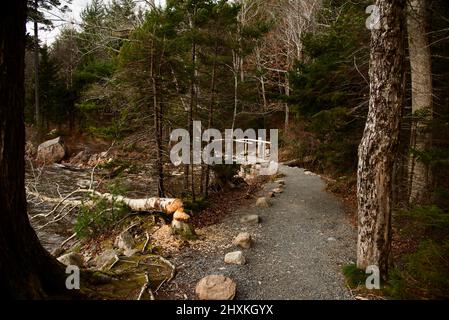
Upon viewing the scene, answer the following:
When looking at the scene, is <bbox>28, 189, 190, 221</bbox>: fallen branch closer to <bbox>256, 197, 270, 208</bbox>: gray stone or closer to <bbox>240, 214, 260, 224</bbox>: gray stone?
<bbox>240, 214, 260, 224</bbox>: gray stone

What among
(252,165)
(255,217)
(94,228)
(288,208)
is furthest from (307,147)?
(94,228)

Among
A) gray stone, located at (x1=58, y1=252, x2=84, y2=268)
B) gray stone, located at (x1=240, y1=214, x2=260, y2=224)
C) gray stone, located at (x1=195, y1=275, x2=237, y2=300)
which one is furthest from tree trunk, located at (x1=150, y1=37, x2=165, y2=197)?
gray stone, located at (x1=195, y1=275, x2=237, y2=300)

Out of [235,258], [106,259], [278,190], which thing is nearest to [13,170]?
[106,259]

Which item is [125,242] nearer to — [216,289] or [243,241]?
[243,241]

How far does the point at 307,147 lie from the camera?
54.9ft

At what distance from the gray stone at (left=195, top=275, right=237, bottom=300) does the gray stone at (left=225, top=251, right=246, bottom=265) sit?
1007 millimetres

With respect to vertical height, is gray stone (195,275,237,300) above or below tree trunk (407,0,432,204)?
below

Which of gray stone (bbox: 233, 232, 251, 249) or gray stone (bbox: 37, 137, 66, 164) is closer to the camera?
gray stone (bbox: 233, 232, 251, 249)

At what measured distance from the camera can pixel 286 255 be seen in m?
5.77

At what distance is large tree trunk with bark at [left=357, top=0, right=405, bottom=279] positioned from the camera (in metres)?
4.02

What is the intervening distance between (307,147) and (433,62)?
9263 mm

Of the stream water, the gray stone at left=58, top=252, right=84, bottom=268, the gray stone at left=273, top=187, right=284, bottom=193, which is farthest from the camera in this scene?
the gray stone at left=273, top=187, right=284, bottom=193

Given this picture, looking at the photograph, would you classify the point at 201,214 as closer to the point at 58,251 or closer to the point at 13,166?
the point at 58,251

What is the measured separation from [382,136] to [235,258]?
10.3 ft
